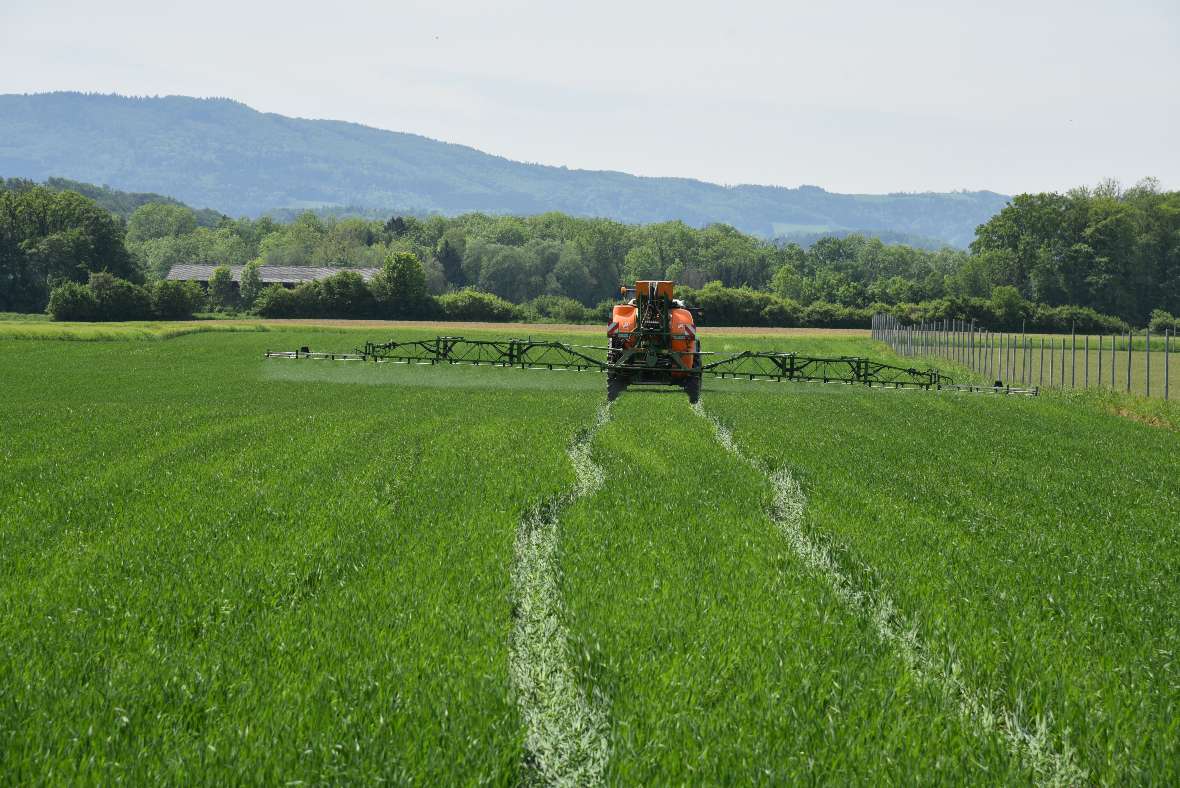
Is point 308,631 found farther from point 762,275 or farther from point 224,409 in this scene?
point 762,275

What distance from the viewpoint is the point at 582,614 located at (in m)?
7.93

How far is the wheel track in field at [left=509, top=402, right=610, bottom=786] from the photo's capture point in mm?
5605

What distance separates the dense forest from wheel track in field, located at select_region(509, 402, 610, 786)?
8961 centimetres

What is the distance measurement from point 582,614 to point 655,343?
16.8m

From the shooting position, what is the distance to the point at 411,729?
5.71 m

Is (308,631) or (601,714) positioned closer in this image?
(601,714)

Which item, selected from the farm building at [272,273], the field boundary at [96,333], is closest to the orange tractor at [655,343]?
the field boundary at [96,333]

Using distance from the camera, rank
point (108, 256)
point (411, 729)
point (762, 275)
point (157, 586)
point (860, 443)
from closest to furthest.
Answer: point (411, 729) < point (157, 586) < point (860, 443) < point (108, 256) < point (762, 275)

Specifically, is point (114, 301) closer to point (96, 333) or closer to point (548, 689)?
point (96, 333)

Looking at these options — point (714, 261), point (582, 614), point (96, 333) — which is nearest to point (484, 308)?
point (96, 333)

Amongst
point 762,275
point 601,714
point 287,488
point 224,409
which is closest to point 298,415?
point 224,409

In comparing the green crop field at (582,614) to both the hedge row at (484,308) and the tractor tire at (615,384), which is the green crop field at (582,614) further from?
the hedge row at (484,308)

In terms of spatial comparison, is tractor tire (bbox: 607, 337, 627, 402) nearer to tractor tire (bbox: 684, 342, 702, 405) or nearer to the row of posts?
tractor tire (bbox: 684, 342, 702, 405)

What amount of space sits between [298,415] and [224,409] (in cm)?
256
